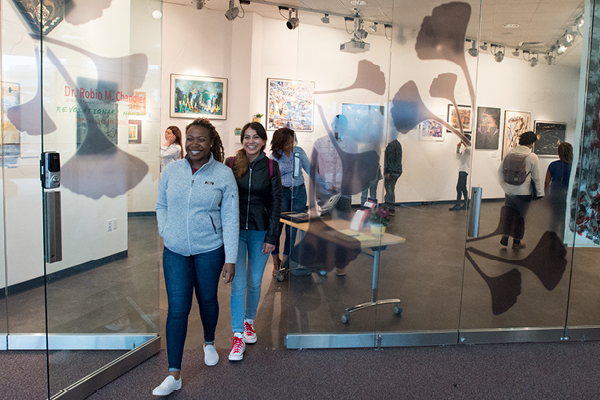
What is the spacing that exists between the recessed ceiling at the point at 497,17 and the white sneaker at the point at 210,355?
7.24 ft

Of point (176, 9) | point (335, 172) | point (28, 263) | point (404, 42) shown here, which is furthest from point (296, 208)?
point (176, 9)

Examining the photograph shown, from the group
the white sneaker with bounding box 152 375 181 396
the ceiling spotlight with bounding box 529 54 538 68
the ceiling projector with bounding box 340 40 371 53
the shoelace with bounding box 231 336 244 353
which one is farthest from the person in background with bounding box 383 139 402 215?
the white sneaker with bounding box 152 375 181 396

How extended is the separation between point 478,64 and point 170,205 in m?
2.27

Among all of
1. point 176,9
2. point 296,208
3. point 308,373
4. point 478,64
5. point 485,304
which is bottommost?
point 308,373

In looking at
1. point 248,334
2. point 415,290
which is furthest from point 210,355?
point 415,290

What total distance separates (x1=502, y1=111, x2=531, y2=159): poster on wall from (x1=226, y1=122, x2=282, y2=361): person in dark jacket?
5.39 ft

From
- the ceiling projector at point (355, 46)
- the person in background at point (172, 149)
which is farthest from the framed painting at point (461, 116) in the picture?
the person in background at point (172, 149)

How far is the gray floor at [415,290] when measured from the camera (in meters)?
3.02

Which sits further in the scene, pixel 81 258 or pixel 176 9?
pixel 176 9

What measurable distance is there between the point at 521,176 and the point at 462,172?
448 millimetres

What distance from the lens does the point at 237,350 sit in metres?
2.93

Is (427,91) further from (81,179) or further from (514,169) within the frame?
(81,179)

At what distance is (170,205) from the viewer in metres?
2.49

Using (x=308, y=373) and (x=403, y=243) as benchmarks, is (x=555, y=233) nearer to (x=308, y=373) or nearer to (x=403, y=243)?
(x=403, y=243)
